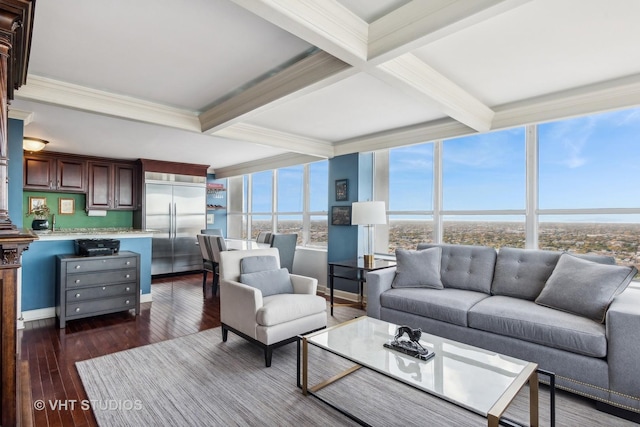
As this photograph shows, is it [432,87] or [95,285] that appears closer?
[432,87]

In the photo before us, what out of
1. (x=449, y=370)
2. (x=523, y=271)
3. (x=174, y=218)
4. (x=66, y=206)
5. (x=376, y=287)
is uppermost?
(x=66, y=206)

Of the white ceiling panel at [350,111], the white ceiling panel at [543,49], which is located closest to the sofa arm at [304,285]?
the white ceiling panel at [350,111]

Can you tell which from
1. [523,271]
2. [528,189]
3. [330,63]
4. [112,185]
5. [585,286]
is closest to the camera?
[330,63]

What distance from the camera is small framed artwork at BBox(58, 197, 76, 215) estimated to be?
19.9ft

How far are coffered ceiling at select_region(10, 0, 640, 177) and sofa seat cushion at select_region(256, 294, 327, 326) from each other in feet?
5.66

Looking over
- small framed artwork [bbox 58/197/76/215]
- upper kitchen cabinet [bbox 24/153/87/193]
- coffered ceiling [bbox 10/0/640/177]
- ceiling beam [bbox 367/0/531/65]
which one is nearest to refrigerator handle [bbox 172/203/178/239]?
upper kitchen cabinet [bbox 24/153/87/193]

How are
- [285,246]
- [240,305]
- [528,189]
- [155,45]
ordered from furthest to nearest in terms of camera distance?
[285,246]
[528,189]
[240,305]
[155,45]

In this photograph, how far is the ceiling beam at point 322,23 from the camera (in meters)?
1.60

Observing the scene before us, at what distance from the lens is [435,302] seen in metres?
2.95

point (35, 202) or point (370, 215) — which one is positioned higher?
point (35, 202)

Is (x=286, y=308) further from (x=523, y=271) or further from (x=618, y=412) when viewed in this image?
(x=618, y=412)

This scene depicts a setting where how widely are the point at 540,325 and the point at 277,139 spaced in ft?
11.4

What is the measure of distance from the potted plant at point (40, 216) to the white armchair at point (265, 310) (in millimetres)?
3934

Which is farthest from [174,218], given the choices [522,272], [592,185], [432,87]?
[592,185]
